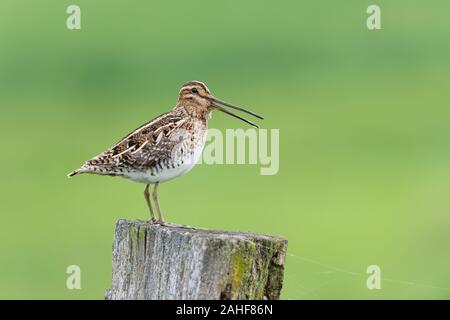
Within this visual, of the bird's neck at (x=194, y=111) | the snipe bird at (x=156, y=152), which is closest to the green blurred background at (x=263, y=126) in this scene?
the bird's neck at (x=194, y=111)

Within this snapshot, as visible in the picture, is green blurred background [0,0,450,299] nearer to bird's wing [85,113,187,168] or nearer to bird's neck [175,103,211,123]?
bird's neck [175,103,211,123]

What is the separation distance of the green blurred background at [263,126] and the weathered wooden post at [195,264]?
6053 millimetres

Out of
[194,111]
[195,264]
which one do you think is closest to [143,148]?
[194,111]

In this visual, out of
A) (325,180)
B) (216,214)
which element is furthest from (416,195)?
(216,214)

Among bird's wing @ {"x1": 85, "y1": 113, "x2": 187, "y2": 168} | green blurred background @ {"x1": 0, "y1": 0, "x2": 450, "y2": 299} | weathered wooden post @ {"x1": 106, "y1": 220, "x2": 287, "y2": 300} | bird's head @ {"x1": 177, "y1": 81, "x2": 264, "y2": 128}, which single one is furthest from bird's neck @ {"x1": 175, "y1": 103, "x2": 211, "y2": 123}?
green blurred background @ {"x1": 0, "y1": 0, "x2": 450, "y2": 299}

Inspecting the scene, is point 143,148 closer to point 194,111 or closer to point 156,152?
point 156,152

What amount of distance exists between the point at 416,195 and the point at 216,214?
3102mm

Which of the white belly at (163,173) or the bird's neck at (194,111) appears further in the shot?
the bird's neck at (194,111)

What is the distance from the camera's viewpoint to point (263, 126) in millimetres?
19203

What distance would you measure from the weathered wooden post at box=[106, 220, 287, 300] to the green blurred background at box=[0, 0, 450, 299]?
6.05 metres

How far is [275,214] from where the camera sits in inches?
676

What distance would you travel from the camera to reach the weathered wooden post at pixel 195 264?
270 inches

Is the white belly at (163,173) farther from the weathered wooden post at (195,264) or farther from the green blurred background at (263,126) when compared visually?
the green blurred background at (263,126)

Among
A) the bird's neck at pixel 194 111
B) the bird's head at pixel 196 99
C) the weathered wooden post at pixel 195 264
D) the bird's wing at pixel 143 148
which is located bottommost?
the weathered wooden post at pixel 195 264
